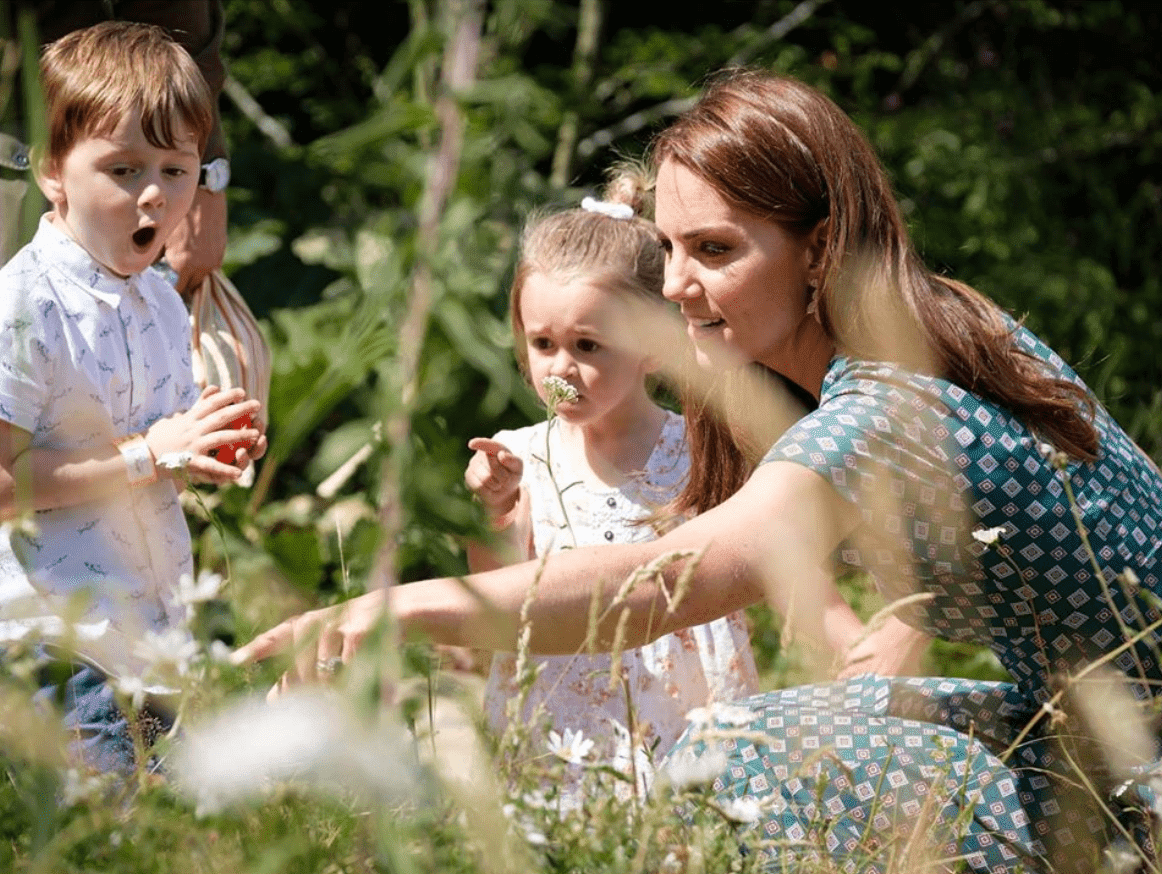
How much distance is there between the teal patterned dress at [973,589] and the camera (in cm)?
215

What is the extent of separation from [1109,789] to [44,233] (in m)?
1.82

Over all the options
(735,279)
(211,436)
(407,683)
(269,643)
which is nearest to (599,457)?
(735,279)

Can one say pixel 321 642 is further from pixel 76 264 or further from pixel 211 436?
pixel 76 264

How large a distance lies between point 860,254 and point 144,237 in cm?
113

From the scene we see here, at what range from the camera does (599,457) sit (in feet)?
10.2

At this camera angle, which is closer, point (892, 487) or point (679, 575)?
point (679, 575)

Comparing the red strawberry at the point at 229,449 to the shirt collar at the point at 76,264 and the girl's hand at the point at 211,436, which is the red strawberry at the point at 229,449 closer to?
the girl's hand at the point at 211,436

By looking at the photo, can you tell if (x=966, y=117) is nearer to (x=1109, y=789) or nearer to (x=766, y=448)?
(x=766, y=448)

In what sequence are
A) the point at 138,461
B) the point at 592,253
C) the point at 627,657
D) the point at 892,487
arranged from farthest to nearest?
the point at 592,253
the point at 627,657
the point at 138,461
the point at 892,487

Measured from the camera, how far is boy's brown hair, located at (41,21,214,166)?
251cm

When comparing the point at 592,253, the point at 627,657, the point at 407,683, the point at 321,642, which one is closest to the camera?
the point at 321,642

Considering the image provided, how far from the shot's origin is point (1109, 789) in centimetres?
227

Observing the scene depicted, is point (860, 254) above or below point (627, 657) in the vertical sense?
above

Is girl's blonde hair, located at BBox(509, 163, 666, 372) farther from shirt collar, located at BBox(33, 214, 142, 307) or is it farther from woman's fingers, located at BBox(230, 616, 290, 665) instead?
woman's fingers, located at BBox(230, 616, 290, 665)
